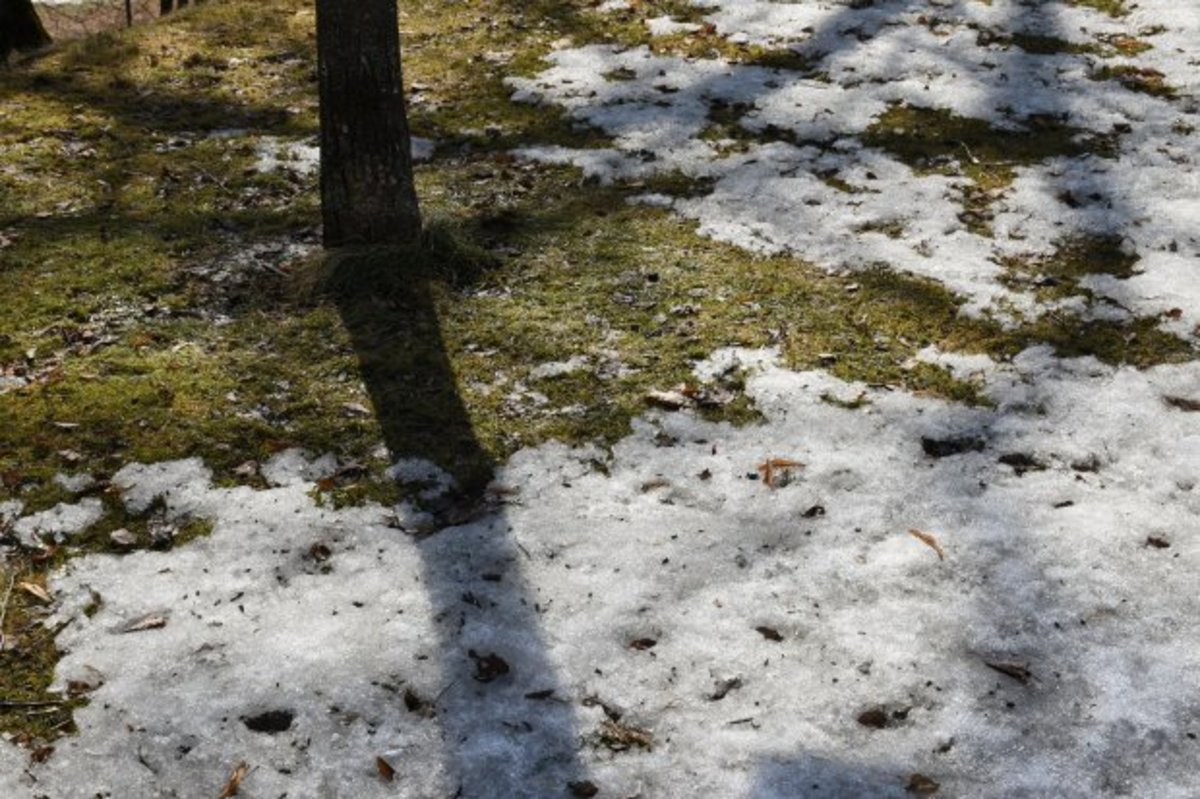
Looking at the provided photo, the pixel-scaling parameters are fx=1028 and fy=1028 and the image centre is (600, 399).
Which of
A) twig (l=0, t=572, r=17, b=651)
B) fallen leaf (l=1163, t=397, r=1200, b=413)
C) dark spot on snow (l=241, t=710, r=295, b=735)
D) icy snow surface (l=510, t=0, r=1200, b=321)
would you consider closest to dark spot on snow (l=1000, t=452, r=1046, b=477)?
fallen leaf (l=1163, t=397, r=1200, b=413)

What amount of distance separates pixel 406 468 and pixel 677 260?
7.66 ft

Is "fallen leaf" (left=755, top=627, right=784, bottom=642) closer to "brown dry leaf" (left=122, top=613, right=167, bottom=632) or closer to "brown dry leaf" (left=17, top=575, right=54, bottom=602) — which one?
"brown dry leaf" (left=122, top=613, right=167, bottom=632)

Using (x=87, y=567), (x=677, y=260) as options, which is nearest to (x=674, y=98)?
(x=677, y=260)

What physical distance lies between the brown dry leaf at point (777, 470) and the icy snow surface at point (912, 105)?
1803mm

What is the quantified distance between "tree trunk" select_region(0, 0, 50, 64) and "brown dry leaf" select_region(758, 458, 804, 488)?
9378 millimetres

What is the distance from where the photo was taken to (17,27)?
10250 millimetres

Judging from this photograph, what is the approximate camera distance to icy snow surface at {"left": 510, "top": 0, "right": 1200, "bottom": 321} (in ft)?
19.9

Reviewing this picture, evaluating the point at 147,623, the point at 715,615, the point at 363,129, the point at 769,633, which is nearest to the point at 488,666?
the point at 715,615

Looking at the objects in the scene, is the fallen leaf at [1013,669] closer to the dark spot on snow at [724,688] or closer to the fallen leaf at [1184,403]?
the dark spot on snow at [724,688]

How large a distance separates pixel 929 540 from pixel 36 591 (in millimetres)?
3275

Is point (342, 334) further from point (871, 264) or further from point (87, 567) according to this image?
point (871, 264)

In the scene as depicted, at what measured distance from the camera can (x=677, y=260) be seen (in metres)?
5.98

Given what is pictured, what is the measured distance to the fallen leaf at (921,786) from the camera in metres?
2.98

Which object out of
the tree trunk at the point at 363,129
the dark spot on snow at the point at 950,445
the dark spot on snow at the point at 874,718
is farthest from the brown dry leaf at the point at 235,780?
the tree trunk at the point at 363,129
